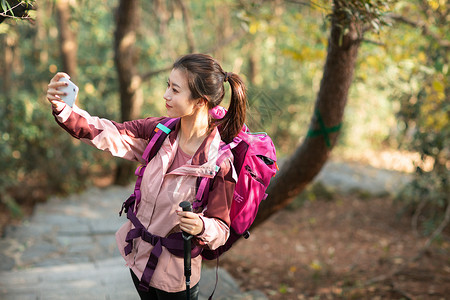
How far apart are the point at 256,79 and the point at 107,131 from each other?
9522 mm

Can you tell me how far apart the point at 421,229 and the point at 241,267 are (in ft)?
10.7

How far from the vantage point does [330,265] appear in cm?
498

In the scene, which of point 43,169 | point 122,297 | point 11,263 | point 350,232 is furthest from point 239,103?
point 43,169

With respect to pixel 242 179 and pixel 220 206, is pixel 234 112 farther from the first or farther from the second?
pixel 220 206

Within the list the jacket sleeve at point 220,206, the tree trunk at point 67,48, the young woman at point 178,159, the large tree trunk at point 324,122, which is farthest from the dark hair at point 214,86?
the tree trunk at point 67,48

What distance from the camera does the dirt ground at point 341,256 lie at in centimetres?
404

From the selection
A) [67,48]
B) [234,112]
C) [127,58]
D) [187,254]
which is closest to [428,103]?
[234,112]

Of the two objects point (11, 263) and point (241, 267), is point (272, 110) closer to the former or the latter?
point (241, 267)

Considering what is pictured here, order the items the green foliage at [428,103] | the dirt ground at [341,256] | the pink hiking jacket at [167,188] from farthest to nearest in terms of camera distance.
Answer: the green foliage at [428,103], the dirt ground at [341,256], the pink hiking jacket at [167,188]

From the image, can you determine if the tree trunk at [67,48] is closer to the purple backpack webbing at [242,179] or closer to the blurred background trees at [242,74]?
the blurred background trees at [242,74]

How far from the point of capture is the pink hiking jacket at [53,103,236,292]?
184 centimetres

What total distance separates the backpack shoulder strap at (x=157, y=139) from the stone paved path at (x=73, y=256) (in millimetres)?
1808

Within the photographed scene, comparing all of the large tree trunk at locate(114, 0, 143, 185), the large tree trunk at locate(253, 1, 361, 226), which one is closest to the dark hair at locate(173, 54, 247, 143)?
the large tree trunk at locate(253, 1, 361, 226)

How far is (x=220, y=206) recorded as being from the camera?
6.03 ft
